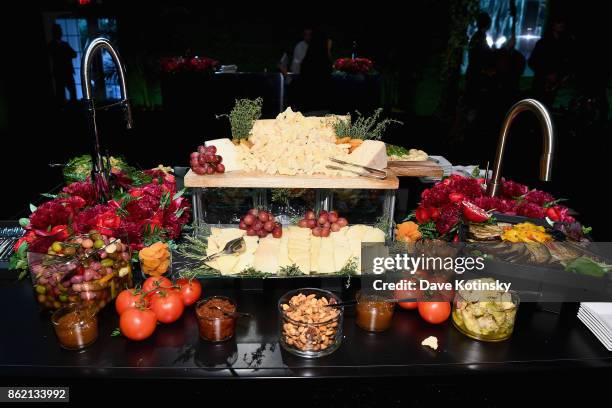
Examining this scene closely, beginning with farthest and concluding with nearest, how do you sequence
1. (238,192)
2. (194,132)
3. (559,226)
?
(194,132)
(238,192)
(559,226)

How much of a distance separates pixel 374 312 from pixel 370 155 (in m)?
0.91

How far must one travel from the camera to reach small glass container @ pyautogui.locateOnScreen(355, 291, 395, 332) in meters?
1.58

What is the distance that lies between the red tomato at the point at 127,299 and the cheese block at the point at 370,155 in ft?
4.00

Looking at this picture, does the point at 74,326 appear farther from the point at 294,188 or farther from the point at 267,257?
the point at 294,188

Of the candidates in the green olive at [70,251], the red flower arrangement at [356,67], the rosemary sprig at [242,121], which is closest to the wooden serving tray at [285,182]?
the rosemary sprig at [242,121]

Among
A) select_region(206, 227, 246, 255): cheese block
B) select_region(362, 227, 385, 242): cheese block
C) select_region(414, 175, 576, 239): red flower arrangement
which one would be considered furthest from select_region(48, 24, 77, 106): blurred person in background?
select_region(414, 175, 576, 239): red flower arrangement

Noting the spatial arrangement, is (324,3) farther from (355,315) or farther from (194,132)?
(355,315)

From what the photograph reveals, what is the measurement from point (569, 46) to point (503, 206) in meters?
5.81

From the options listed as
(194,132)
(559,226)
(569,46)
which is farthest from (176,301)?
(569,46)

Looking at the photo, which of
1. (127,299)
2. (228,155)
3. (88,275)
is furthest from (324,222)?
(88,275)

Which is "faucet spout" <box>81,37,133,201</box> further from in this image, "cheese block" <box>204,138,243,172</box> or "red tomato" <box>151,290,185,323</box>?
"red tomato" <box>151,290,185,323</box>

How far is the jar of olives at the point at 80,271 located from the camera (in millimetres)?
1534

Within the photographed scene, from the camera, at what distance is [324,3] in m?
10.2

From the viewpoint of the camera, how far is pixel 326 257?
1.84 meters
